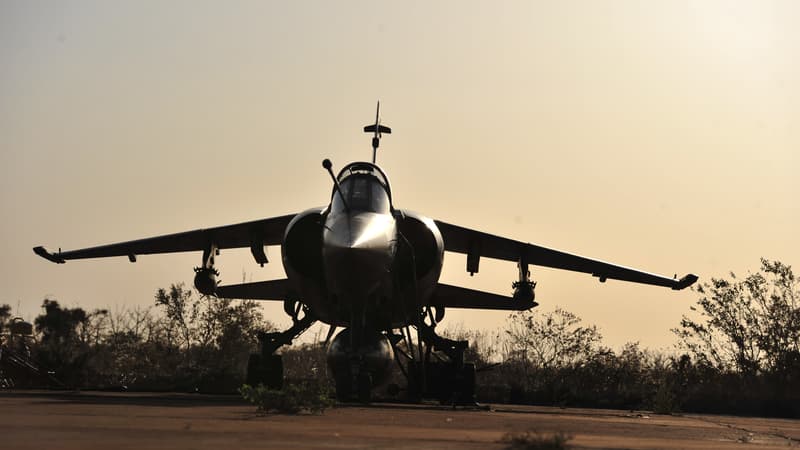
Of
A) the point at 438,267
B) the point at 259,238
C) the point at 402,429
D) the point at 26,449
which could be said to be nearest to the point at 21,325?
the point at 259,238

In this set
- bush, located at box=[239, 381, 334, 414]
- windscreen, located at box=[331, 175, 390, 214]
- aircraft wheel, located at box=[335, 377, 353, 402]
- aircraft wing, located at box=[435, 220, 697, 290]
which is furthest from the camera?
aircraft wing, located at box=[435, 220, 697, 290]

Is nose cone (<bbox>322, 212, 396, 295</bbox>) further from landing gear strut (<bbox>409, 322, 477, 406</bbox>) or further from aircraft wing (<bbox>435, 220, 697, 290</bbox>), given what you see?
aircraft wing (<bbox>435, 220, 697, 290</bbox>)

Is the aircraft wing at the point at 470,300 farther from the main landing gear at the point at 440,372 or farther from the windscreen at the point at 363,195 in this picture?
the windscreen at the point at 363,195

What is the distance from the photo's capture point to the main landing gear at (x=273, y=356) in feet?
61.5

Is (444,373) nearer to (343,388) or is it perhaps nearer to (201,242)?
(343,388)

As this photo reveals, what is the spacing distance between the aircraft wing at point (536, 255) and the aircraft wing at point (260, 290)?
3.39m

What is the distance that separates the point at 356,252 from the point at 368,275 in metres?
0.54

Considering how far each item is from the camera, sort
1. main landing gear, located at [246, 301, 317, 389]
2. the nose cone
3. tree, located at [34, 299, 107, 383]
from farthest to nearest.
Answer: tree, located at [34, 299, 107, 383], main landing gear, located at [246, 301, 317, 389], the nose cone

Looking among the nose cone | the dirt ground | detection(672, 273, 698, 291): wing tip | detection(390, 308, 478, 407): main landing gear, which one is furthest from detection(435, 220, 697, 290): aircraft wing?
the dirt ground

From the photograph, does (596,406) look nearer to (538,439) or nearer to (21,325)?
(21,325)

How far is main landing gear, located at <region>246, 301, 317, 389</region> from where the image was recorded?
18.7m

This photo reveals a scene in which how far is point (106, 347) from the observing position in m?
50.8

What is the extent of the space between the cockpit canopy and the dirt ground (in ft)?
13.2

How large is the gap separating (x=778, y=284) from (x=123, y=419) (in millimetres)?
33688
